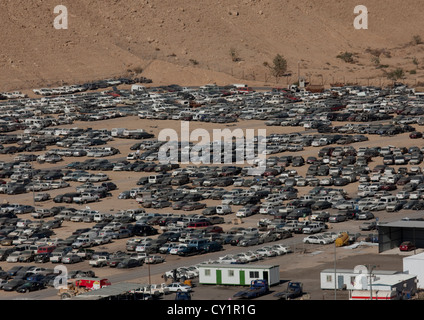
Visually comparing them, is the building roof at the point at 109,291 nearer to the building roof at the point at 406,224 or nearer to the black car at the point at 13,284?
the black car at the point at 13,284

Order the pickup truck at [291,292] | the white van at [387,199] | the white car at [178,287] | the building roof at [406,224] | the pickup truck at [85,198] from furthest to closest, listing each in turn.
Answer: the pickup truck at [85,198], the white van at [387,199], the building roof at [406,224], the white car at [178,287], the pickup truck at [291,292]

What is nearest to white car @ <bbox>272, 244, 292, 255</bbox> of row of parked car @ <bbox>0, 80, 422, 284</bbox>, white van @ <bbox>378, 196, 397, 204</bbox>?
row of parked car @ <bbox>0, 80, 422, 284</bbox>

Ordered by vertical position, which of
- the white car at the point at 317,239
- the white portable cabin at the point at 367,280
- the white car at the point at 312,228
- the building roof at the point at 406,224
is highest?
the building roof at the point at 406,224

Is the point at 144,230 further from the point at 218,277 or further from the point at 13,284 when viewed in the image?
the point at 218,277

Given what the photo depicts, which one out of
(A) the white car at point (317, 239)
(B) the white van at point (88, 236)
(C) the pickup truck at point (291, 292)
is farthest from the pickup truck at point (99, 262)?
(C) the pickup truck at point (291, 292)

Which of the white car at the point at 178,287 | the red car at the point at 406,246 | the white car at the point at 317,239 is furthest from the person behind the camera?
the white car at the point at 317,239

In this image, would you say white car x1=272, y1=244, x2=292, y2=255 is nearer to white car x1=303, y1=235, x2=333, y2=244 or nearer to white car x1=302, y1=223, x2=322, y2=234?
white car x1=303, y1=235, x2=333, y2=244

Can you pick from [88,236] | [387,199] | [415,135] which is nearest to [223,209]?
[387,199]
